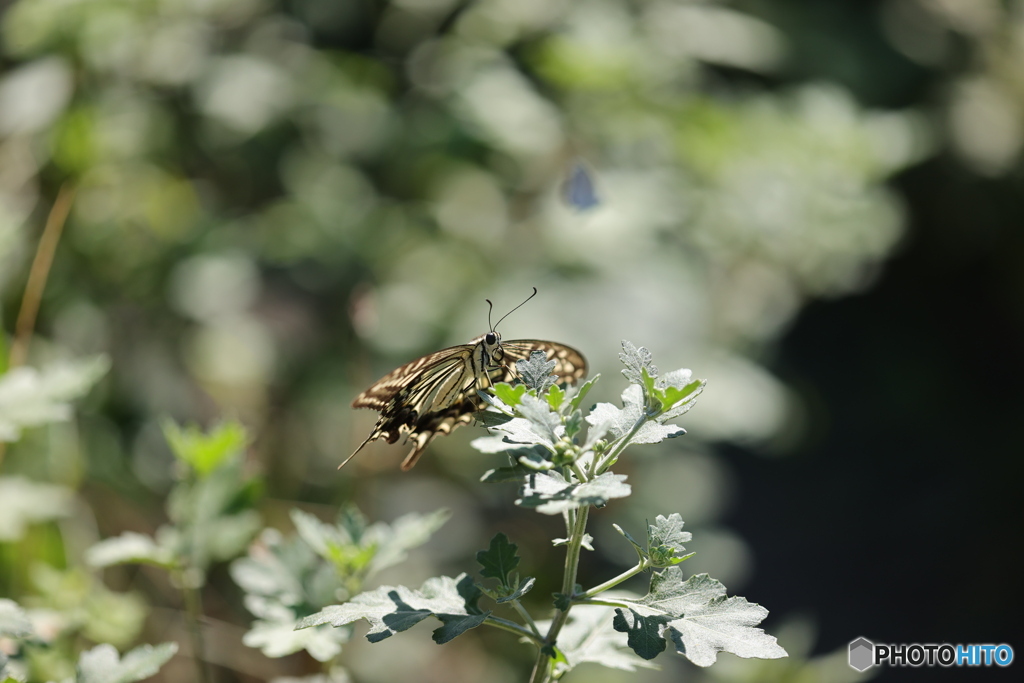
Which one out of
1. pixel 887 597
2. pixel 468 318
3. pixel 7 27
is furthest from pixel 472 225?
pixel 887 597

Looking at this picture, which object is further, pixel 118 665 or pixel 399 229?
pixel 399 229

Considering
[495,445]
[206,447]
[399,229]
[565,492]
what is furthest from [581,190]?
[565,492]

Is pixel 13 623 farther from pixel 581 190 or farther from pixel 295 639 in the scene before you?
pixel 581 190

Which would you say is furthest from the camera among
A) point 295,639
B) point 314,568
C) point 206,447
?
point 206,447

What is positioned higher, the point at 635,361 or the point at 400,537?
the point at 635,361

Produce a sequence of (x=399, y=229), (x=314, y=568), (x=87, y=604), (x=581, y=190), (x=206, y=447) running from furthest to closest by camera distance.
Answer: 1. (x=399, y=229)
2. (x=581, y=190)
3. (x=87, y=604)
4. (x=206, y=447)
5. (x=314, y=568)

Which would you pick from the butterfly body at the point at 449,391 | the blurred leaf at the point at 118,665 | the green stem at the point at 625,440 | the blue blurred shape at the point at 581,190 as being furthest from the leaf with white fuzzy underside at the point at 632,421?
the blue blurred shape at the point at 581,190
